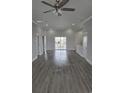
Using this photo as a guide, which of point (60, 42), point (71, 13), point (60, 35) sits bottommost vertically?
point (60, 42)

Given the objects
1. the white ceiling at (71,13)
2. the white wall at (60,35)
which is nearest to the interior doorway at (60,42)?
the white wall at (60,35)

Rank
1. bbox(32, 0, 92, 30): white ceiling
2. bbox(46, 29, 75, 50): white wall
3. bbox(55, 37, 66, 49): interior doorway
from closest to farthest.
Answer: bbox(32, 0, 92, 30): white ceiling, bbox(46, 29, 75, 50): white wall, bbox(55, 37, 66, 49): interior doorway

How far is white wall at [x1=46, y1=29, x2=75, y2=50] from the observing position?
1881cm

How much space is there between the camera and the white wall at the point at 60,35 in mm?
18812

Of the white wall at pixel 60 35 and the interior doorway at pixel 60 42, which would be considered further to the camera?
the interior doorway at pixel 60 42

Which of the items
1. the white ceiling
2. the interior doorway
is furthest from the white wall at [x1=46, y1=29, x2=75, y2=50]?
the white ceiling

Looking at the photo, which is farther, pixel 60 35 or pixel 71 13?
pixel 60 35

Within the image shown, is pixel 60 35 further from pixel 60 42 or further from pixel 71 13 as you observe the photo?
pixel 71 13

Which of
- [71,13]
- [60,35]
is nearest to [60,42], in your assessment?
[60,35]

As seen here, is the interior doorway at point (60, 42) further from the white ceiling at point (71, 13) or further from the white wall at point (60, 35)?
the white ceiling at point (71, 13)

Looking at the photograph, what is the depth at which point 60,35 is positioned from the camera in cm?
1922

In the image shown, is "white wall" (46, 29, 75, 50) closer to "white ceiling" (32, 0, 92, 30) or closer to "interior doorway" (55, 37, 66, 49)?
"interior doorway" (55, 37, 66, 49)
